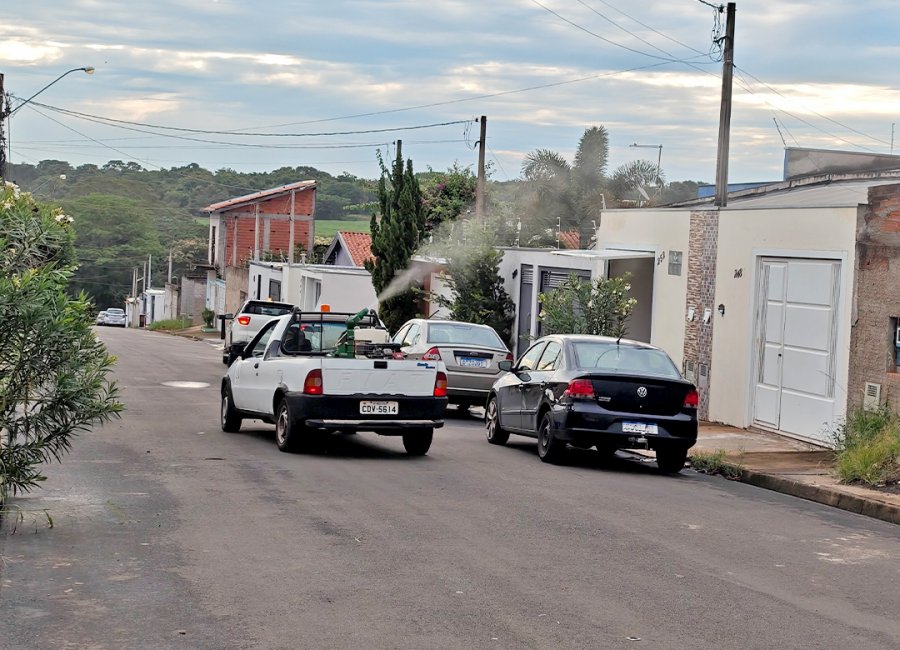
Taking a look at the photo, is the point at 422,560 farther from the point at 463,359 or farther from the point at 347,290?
the point at 347,290

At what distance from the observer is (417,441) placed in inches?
596

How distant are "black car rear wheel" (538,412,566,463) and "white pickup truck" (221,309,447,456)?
4.15 ft

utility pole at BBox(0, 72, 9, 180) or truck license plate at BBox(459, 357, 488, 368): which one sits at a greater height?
utility pole at BBox(0, 72, 9, 180)

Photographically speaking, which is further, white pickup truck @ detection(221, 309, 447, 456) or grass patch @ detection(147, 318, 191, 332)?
grass patch @ detection(147, 318, 191, 332)

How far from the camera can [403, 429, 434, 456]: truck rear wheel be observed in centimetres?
1508

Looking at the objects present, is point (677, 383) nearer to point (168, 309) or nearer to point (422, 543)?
point (422, 543)

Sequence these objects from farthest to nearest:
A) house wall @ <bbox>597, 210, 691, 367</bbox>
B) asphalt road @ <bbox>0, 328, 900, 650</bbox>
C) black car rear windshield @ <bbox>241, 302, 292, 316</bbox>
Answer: black car rear windshield @ <bbox>241, 302, 292, 316</bbox>
house wall @ <bbox>597, 210, 691, 367</bbox>
asphalt road @ <bbox>0, 328, 900, 650</bbox>

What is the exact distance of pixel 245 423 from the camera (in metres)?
19.0

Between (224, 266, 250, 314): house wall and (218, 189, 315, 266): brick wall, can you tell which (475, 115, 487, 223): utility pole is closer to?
(224, 266, 250, 314): house wall

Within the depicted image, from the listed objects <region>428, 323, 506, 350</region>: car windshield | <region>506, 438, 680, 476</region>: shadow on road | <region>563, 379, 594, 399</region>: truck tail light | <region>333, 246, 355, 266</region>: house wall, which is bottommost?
<region>506, 438, 680, 476</region>: shadow on road

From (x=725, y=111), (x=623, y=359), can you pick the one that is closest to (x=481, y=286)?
(x=725, y=111)

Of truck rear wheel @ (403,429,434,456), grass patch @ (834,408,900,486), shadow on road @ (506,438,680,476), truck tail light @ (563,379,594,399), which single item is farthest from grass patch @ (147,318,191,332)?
grass patch @ (834,408,900,486)

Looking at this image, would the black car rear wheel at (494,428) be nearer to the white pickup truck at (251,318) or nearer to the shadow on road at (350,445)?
the shadow on road at (350,445)

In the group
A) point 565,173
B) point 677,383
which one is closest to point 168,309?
point 565,173
